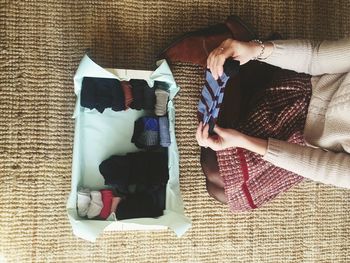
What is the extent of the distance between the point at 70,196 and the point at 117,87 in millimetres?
289

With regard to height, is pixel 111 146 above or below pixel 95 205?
above

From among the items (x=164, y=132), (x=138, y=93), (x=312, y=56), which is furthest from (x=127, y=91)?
(x=312, y=56)

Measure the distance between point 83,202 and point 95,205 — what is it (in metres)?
0.03

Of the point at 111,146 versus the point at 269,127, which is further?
the point at 111,146

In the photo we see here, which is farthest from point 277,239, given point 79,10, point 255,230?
point 79,10

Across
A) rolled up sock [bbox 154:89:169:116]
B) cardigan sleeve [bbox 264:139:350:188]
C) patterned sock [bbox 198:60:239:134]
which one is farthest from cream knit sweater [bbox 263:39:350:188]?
rolled up sock [bbox 154:89:169:116]

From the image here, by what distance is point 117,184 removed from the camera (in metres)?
1.17

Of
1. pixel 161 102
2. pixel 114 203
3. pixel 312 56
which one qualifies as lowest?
pixel 114 203

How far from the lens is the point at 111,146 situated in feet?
A: 4.01

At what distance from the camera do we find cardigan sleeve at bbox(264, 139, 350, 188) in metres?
0.95

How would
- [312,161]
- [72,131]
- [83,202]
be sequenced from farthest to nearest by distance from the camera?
[72,131] < [83,202] < [312,161]

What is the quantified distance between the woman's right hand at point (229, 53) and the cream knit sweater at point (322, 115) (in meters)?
0.06

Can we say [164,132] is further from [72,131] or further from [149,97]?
[72,131]

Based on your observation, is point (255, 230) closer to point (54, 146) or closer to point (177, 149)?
point (177, 149)
